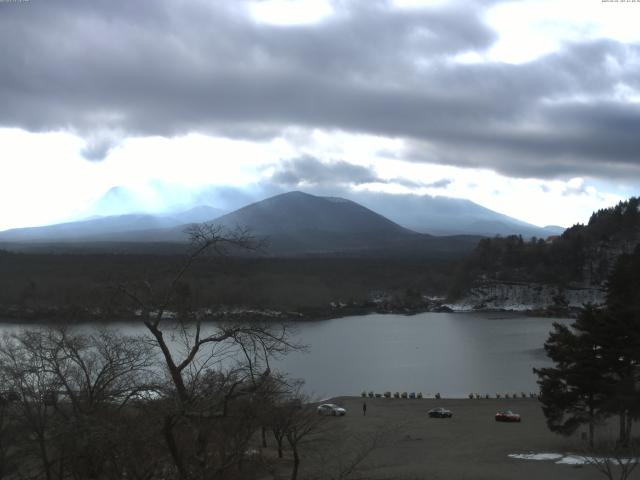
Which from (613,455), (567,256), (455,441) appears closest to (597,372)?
(613,455)

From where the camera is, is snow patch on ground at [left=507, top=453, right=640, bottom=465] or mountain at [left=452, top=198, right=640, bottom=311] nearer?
snow patch on ground at [left=507, top=453, right=640, bottom=465]

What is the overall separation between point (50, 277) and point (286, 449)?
46431 mm

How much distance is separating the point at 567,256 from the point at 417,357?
4197 centimetres

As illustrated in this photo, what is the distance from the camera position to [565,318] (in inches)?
2203

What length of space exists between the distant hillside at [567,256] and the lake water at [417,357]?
59.0 ft

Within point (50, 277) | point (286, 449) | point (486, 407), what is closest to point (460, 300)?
point (50, 277)

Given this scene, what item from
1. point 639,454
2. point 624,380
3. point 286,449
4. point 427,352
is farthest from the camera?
point 427,352

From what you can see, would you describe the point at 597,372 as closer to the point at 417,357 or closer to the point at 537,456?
the point at 537,456

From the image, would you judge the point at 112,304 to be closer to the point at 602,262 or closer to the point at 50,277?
the point at 50,277

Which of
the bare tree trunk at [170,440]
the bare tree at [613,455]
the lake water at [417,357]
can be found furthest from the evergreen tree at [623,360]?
the lake water at [417,357]

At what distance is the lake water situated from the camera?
89.6 ft

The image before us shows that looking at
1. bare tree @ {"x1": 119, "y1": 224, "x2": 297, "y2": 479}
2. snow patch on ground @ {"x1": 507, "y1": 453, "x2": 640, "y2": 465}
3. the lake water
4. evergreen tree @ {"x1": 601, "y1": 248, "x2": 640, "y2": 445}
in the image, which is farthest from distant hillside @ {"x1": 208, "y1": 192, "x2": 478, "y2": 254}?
bare tree @ {"x1": 119, "y1": 224, "x2": 297, "y2": 479}

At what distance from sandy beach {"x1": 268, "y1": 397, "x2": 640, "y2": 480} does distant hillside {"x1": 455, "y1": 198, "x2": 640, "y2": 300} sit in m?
49.6

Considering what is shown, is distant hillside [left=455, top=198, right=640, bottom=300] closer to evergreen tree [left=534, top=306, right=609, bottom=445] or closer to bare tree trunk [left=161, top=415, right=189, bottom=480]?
evergreen tree [left=534, top=306, right=609, bottom=445]
